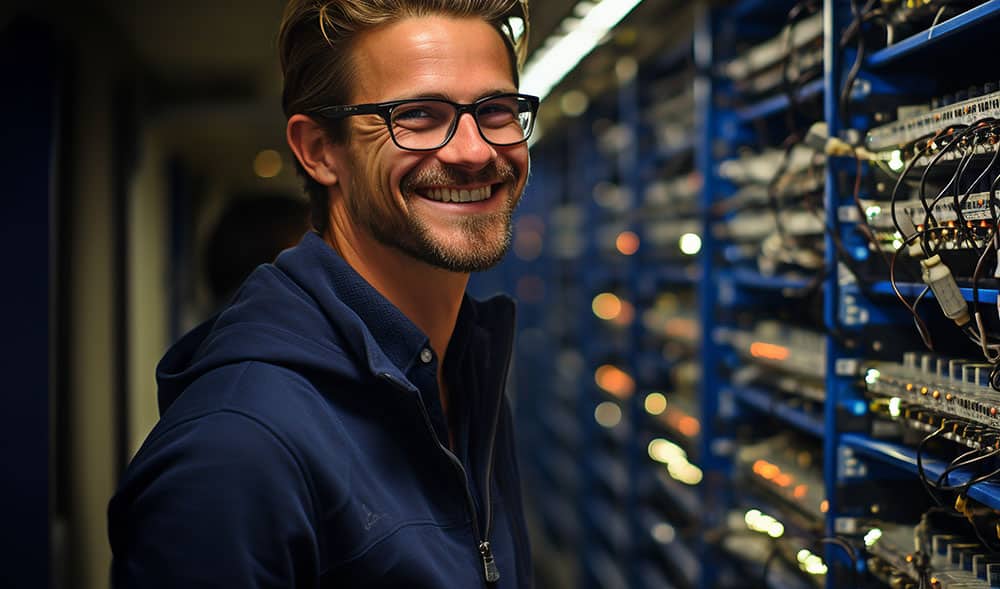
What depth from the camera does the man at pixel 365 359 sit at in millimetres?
1071

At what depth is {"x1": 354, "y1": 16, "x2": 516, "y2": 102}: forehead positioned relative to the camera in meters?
1.41

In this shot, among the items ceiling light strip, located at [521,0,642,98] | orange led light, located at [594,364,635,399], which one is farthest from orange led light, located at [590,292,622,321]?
ceiling light strip, located at [521,0,642,98]

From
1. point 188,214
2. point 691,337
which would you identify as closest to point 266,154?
point 188,214

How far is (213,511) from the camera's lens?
41.1 inches

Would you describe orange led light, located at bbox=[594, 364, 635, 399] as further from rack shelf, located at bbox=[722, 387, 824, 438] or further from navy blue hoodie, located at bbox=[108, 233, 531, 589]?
navy blue hoodie, located at bbox=[108, 233, 531, 589]

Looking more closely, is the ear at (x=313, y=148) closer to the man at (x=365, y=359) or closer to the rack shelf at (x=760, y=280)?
the man at (x=365, y=359)

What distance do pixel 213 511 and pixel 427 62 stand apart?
787mm

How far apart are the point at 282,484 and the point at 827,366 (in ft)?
4.98

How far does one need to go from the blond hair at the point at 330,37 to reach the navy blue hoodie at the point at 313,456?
0.27 meters

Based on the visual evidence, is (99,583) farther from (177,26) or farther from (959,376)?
(959,376)

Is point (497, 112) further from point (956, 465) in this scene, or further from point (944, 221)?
point (956, 465)

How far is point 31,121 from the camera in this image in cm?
278

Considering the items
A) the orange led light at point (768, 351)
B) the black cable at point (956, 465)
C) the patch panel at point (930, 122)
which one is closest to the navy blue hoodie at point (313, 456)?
the black cable at point (956, 465)

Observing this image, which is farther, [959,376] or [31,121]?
[31,121]
